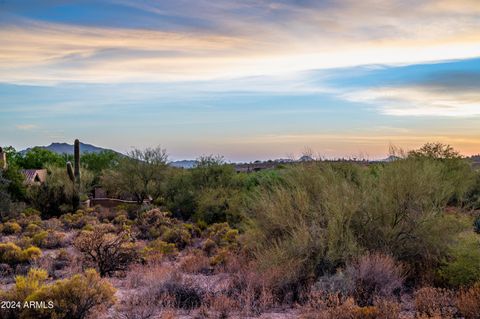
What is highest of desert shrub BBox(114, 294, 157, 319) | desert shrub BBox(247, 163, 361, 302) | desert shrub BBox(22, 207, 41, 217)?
desert shrub BBox(247, 163, 361, 302)

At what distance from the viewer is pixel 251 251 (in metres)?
15.2

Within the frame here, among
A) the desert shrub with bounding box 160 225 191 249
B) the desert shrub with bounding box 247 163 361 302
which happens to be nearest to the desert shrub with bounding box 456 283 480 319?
the desert shrub with bounding box 247 163 361 302

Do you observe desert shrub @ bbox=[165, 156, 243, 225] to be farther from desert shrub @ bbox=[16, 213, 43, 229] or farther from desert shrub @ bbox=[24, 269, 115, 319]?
Answer: desert shrub @ bbox=[24, 269, 115, 319]

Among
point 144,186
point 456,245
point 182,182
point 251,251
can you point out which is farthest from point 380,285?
point 144,186

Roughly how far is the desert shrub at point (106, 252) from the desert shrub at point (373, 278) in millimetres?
6972

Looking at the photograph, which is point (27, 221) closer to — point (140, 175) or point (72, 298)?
point (140, 175)

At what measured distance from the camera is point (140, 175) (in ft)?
117

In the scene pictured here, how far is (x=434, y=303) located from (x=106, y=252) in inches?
365

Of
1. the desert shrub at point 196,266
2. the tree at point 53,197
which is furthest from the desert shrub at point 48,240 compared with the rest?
the tree at point 53,197

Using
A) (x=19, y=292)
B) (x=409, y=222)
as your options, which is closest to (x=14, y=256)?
(x=19, y=292)

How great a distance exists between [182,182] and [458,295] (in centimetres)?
2264

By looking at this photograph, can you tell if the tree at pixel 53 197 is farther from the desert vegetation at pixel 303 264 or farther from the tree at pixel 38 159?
the tree at pixel 38 159

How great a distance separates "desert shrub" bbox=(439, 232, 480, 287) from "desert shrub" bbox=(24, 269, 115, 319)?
7755mm

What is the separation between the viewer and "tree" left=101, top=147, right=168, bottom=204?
3544 cm
